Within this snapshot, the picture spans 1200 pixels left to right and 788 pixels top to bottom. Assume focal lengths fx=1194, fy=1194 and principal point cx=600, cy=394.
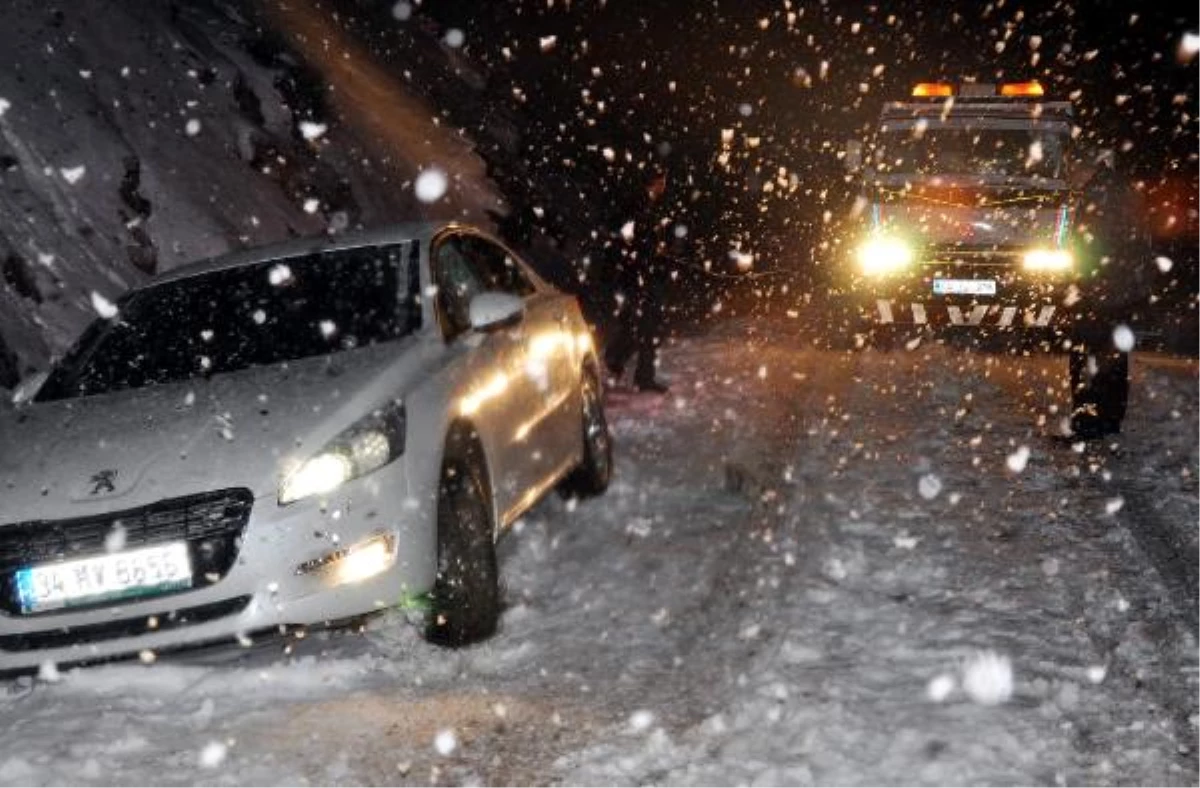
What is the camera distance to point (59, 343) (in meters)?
9.48

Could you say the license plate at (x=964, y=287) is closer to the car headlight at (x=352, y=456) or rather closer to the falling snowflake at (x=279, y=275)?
the falling snowflake at (x=279, y=275)

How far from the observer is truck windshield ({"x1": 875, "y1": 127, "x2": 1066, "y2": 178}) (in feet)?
39.3

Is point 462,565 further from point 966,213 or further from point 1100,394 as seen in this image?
point 966,213

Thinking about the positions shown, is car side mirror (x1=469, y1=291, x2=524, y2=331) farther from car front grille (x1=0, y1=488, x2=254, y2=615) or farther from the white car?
car front grille (x1=0, y1=488, x2=254, y2=615)

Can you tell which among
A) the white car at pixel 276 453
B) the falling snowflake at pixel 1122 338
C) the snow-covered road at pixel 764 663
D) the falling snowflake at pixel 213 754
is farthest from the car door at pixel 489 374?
the falling snowflake at pixel 1122 338

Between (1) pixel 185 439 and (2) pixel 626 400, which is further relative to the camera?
(2) pixel 626 400

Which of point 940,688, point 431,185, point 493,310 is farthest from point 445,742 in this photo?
point 431,185

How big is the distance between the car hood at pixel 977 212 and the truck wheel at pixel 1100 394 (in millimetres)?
4258

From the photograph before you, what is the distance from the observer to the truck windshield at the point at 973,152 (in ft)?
39.3

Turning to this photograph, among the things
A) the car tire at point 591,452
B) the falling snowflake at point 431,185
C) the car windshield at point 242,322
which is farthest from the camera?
the falling snowflake at point 431,185

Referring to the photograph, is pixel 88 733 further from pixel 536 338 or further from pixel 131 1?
pixel 131 1

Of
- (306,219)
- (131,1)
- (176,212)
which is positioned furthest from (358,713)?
(131,1)

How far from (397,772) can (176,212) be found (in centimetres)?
970

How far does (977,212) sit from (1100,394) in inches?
181
